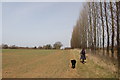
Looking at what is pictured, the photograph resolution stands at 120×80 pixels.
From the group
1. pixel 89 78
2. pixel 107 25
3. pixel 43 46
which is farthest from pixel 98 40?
pixel 43 46

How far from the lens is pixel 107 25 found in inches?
982

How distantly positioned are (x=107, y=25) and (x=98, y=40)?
25.4 feet

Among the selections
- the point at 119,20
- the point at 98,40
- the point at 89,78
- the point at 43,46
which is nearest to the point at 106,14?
the point at 119,20

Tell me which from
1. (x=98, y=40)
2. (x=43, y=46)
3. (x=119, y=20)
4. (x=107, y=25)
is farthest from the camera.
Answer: (x=43, y=46)

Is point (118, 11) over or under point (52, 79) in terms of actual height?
over

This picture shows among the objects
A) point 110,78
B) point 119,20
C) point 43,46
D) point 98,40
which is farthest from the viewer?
point 43,46

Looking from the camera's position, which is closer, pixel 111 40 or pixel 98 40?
pixel 111 40

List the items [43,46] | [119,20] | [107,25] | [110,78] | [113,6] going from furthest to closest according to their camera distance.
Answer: [43,46] → [107,25] → [113,6] → [119,20] → [110,78]

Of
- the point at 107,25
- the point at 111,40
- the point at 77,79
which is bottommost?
the point at 77,79

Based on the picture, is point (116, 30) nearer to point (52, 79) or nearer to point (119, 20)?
point (119, 20)

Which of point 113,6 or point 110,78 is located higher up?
point 113,6

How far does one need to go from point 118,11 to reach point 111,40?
11.1 feet

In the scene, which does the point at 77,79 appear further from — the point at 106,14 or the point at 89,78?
the point at 106,14

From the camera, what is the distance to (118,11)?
21.0 meters
